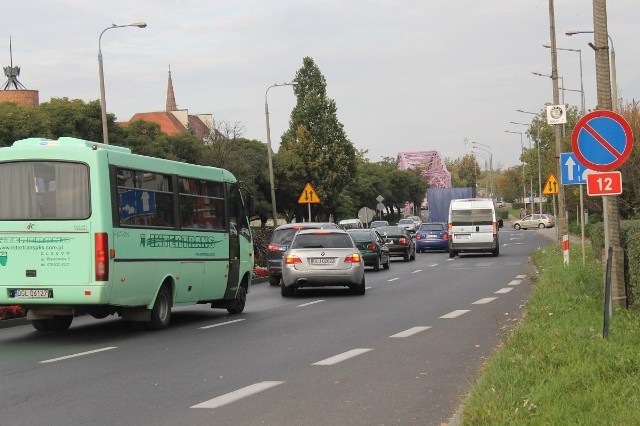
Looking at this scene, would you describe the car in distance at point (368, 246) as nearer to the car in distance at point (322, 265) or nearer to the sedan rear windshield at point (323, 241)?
the sedan rear windshield at point (323, 241)

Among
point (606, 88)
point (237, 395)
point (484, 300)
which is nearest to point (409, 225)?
point (484, 300)

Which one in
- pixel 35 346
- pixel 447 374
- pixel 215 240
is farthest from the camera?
pixel 215 240

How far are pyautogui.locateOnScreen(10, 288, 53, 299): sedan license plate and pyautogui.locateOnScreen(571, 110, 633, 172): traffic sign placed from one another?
750cm

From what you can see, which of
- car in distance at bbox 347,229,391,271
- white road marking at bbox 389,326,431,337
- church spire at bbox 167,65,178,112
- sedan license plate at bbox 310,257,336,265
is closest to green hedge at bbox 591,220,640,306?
white road marking at bbox 389,326,431,337

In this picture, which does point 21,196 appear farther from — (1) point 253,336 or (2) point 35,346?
(1) point 253,336

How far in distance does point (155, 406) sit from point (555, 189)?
3197 centimetres

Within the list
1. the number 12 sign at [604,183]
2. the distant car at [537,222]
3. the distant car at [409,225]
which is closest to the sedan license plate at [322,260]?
the number 12 sign at [604,183]

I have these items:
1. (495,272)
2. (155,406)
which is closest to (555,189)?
(495,272)

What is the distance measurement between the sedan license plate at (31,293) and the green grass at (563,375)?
656cm

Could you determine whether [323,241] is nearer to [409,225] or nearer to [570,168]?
[570,168]

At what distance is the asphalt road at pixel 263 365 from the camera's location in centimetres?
904

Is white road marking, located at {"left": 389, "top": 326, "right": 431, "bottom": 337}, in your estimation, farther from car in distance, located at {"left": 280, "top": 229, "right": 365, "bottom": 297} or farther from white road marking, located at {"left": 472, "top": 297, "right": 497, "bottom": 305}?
car in distance, located at {"left": 280, "top": 229, "right": 365, "bottom": 297}

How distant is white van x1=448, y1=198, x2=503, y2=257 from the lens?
4719 cm

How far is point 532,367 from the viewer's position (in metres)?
9.56
